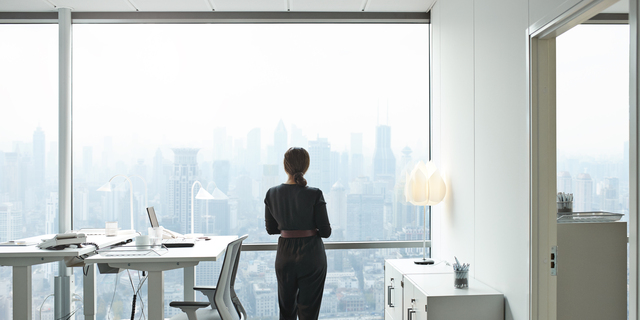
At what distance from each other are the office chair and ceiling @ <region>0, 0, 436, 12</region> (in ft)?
6.85

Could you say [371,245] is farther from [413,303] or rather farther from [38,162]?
[38,162]

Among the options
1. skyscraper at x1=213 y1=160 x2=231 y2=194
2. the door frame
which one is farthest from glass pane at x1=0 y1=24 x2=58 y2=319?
the door frame

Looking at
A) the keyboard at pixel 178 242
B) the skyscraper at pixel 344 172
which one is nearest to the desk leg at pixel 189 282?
the keyboard at pixel 178 242

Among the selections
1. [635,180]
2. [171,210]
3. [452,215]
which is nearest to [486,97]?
[452,215]

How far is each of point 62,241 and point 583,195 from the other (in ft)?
11.1

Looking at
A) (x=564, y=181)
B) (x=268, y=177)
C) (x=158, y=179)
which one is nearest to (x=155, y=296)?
(x=158, y=179)

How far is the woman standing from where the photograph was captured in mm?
2850

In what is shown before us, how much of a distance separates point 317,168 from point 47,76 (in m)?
2.47

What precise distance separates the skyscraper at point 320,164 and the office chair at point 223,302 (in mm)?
1329

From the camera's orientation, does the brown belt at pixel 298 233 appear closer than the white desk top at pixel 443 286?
No

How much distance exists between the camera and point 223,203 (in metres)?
3.80

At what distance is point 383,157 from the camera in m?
3.86

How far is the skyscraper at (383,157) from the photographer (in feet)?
12.6

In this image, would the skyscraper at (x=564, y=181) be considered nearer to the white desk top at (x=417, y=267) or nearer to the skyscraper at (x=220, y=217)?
the white desk top at (x=417, y=267)
